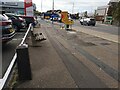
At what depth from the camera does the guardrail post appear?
14.5 ft

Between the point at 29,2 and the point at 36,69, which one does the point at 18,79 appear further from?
the point at 29,2

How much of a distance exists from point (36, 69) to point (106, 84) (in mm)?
2161

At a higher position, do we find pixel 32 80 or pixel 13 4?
pixel 13 4

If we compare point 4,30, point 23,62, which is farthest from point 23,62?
point 4,30

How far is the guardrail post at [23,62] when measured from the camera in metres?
4.42

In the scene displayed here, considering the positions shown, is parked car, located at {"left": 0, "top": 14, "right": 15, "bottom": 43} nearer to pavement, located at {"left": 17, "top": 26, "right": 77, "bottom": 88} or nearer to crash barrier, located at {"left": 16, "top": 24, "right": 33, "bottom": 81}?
pavement, located at {"left": 17, "top": 26, "right": 77, "bottom": 88}

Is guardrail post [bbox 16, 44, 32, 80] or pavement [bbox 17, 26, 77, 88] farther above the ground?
guardrail post [bbox 16, 44, 32, 80]

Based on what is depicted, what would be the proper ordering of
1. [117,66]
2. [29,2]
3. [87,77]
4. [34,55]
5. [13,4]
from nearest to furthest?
1. [87,77]
2. [117,66]
3. [34,55]
4. [29,2]
5. [13,4]

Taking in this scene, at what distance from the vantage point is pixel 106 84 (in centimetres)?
448

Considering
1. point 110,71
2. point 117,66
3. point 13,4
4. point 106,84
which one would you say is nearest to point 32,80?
point 106,84

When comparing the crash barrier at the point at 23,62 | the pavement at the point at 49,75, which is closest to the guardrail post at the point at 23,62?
the crash barrier at the point at 23,62

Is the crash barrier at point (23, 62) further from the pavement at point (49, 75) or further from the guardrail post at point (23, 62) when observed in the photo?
the pavement at point (49, 75)

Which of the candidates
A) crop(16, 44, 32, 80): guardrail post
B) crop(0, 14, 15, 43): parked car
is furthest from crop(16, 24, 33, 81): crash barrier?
crop(0, 14, 15, 43): parked car

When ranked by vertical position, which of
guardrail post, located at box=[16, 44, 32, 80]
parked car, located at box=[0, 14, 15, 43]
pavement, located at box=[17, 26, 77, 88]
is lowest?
pavement, located at box=[17, 26, 77, 88]
